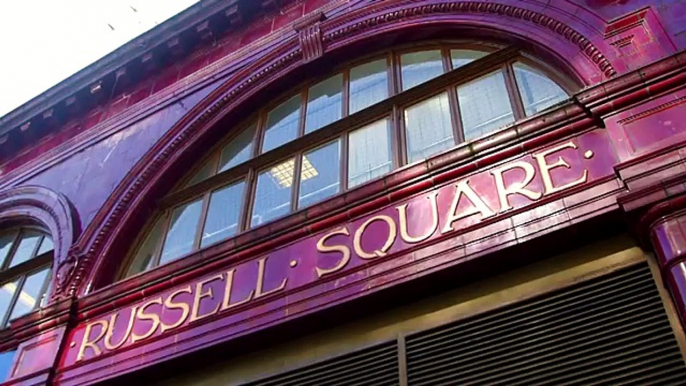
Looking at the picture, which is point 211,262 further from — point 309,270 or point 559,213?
point 559,213

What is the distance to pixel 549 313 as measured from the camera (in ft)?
16.4

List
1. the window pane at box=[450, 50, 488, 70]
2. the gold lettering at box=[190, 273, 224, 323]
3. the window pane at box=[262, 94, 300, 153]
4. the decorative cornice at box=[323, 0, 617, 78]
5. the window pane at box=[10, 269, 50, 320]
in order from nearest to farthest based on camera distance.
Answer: the decorative cornice at box=[323, 0, 617, 78] < the gold lettering at box=[190, 273, 224, 323] < the window pane at box=[450, 50, 488, 70] < the window pane at box=[262, 94, 300, 153] < the window pane at box=[10, 269, 50, 320]

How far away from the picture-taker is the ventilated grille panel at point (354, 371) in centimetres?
545

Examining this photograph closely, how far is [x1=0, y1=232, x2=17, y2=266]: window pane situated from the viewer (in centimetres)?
1107

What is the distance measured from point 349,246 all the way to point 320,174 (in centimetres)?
187

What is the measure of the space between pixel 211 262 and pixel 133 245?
2305 millimetres

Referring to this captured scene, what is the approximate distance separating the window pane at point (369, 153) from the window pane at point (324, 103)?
70 centimetres

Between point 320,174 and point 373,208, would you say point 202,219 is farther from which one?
point 373,208

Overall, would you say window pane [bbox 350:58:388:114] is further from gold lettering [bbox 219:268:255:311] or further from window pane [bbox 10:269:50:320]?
window pane [bbox 10:269:50:320]

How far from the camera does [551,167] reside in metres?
5.65

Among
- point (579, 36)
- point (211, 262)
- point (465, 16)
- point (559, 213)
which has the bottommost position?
point (559, 213)

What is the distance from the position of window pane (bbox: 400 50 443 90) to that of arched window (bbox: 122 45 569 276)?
16mm

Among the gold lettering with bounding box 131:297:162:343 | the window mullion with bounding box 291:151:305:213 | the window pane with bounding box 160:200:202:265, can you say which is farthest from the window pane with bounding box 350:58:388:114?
the gold lettering with bounding box 131:297:162:343

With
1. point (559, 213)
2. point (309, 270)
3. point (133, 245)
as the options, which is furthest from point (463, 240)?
point (133, 245)
